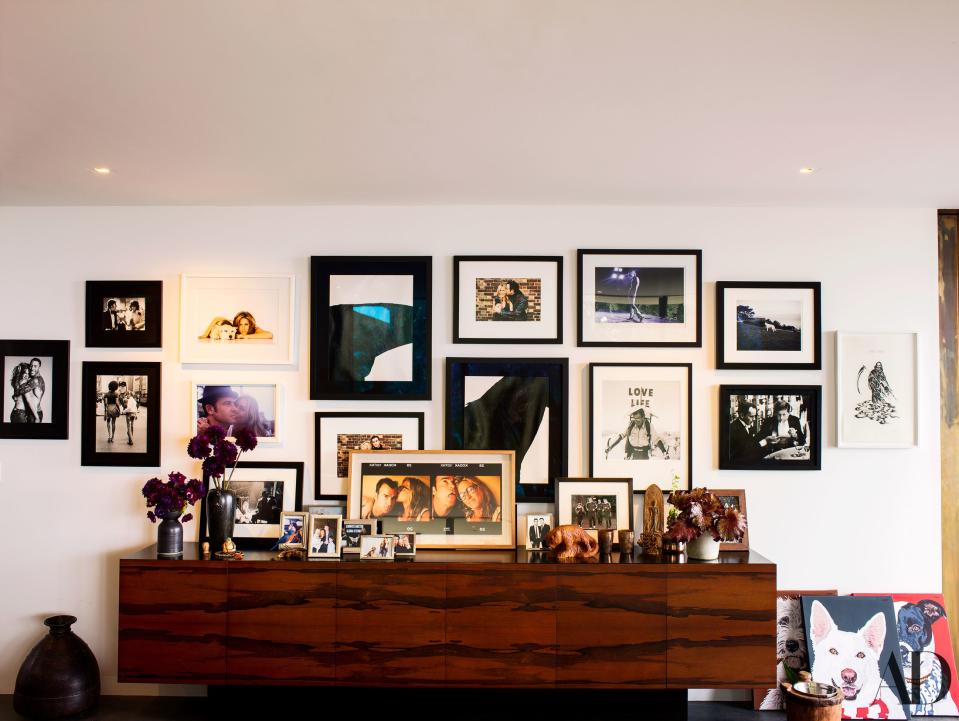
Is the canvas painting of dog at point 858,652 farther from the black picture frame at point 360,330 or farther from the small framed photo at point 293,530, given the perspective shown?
the small framed photo at point 293,530

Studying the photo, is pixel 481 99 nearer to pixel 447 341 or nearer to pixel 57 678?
pixel 447 341

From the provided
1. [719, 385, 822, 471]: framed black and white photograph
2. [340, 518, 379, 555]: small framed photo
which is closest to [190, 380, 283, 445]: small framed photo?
[340, 518, 379, 555]: small framed photo

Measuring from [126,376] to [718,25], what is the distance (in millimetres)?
3386

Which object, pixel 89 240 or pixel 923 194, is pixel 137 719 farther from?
pixel 923 194

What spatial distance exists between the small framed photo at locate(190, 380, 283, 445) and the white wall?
0.25ft

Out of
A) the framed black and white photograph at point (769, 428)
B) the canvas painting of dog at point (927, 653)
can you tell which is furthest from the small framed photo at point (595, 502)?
the canvas painting of dog at point (927, 653)

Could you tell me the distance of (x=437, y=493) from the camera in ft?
12.9

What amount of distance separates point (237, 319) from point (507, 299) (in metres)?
1.45

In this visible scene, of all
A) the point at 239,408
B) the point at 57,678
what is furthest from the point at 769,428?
the point at 57,678

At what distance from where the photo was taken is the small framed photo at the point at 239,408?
159 inches

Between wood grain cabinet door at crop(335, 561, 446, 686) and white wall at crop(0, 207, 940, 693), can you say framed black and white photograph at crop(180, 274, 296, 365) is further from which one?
wood grain cabinet door at crop(335, 561, 446, 686)

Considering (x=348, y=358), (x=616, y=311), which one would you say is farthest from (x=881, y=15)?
(x=348, y=358)

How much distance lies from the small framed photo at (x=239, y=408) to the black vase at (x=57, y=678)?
117cm

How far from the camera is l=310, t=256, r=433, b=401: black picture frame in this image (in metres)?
4.03
